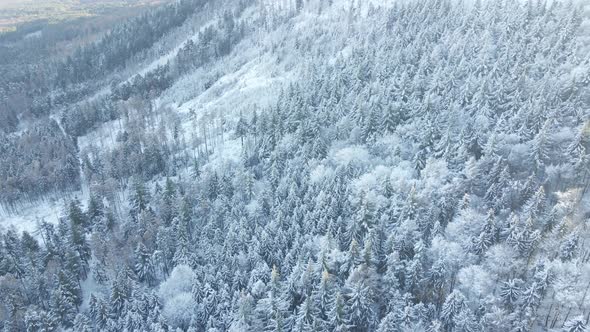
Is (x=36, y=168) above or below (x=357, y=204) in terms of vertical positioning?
below

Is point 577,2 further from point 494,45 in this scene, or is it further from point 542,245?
point 542,245

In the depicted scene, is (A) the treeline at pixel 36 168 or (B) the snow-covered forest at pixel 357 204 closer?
(B) the snow-covered forest at pixel 357 204

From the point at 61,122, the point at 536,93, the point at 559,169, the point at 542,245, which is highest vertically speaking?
the point at 536,93

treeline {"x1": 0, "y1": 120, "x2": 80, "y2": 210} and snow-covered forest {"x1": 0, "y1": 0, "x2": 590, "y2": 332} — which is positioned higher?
snow-covered forest {"x1": 0, "y1": 0, "x2": 590, "y2": 332}

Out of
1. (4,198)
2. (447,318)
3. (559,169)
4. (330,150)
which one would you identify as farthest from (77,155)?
(559,169)

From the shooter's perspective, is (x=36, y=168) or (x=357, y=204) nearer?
(x=357, y=204)

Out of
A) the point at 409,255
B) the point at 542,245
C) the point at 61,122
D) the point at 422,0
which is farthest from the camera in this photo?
the point at 61,122

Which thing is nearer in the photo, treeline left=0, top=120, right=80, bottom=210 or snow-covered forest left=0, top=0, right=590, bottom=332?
snow-covered forest left=0, top=0, right=590, bottom=332

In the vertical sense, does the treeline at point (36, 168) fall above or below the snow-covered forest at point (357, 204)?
below
